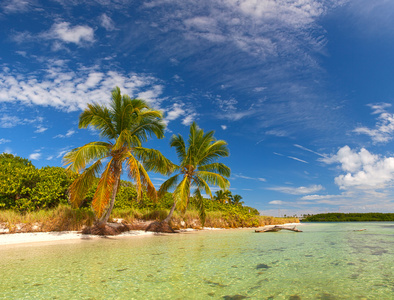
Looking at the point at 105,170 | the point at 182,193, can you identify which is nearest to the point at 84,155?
the point at 105,170

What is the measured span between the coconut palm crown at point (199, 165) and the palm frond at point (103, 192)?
5.24 metres

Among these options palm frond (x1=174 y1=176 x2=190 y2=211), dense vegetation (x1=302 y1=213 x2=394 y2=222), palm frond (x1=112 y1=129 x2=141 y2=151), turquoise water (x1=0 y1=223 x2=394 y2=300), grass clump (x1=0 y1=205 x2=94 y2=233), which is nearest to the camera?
turquoise water (x1=0 y1=223 x2=394 y2=300)

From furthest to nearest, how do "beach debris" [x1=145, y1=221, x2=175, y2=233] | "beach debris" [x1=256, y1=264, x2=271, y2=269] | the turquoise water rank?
"beach debris" [x1=145, y1=221, x2=175, y2=233]
"beach debris" [x1=256, y1=264, x2=271, y2=269]
the turquoise water

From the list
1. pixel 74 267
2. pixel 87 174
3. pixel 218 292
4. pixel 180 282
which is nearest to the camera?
pixel 218 292

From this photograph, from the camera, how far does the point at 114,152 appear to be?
14.1 m

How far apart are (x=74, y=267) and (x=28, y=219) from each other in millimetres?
9592

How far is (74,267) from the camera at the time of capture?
5367 mm

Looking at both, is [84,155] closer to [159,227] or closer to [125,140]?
[125,140]

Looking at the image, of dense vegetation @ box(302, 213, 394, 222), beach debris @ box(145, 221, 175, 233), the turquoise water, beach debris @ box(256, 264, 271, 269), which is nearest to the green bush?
beach debris @ box(145, 221, 175, 233)

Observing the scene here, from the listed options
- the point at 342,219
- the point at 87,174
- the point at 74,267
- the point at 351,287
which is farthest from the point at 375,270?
the point at 342,219

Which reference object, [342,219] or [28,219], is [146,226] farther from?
[342,219]

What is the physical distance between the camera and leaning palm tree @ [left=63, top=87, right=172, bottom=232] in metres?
12.7

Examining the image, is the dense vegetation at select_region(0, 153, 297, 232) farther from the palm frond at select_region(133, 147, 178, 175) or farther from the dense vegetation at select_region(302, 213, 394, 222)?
the dense vegetation at select_region(302, 213, 394, 222)

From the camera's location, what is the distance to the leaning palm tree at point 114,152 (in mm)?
12680
